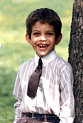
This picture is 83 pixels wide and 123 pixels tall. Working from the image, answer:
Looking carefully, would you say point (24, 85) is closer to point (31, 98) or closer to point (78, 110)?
point (31, 98)

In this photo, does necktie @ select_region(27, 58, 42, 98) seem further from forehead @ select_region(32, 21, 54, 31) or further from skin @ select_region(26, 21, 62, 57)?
forehead @ select_region(32, 21, 54, 31)

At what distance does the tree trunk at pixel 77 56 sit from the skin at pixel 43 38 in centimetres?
39

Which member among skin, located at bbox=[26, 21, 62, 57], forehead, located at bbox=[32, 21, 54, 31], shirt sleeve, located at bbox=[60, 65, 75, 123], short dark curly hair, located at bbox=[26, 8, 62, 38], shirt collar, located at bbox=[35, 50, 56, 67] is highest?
short dark curly hair, located at bbox=[26, 8, 62, 38]

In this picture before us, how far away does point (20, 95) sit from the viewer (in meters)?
4.59

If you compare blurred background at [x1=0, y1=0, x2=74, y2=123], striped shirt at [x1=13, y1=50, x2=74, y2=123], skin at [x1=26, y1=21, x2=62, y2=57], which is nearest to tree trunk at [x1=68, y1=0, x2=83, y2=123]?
striped shirt at [x1=13, y1=50, x2=74, y2=123]

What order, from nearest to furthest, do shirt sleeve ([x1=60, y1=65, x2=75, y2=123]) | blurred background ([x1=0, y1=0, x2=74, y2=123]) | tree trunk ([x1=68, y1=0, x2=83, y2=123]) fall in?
shirt sleeve ([x1=60, y1=65, x2=75, y2=123])
tree trunk ([x1=68, y1=0, x2=83, y2=123])
blurred background ([x1=0, y1=0, x2=74, y2=123])

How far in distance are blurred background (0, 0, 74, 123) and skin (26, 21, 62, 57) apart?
3.35m

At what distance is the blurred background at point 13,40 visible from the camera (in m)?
9.27

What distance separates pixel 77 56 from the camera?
471 centimetres

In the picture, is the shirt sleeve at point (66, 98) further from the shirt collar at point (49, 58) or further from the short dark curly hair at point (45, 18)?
the short dark curly hair at point (45, 18)

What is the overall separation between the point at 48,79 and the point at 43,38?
33cm

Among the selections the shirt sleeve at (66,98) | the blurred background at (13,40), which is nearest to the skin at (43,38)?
the shirt sleeve at (66,98)

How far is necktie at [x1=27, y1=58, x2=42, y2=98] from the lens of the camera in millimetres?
4344

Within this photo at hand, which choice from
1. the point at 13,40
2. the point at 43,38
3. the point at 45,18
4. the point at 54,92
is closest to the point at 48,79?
the point at 54,92
